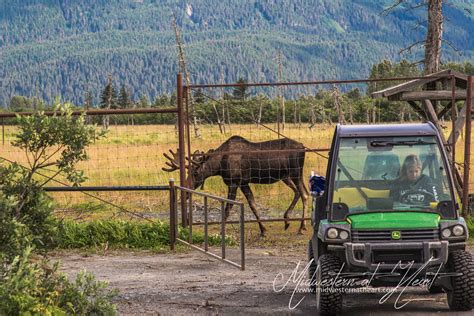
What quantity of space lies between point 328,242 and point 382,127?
150cm

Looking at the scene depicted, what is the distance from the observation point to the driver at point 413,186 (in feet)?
32.4

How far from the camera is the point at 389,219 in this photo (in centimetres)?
949

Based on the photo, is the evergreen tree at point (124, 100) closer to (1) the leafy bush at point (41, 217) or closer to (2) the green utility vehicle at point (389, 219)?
(2) the green utility vehicle at point (389, 219)

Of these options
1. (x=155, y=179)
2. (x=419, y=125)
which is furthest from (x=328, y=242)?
(x=155, y=179)

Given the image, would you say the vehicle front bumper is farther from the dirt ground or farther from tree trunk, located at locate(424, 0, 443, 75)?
tree trunk, located at locate(424, 0, 443, 75)

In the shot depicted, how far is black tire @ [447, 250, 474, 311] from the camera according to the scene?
952 cm

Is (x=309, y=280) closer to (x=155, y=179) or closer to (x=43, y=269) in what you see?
(x=43, y=269)

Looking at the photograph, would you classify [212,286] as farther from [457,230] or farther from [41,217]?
[41,217]

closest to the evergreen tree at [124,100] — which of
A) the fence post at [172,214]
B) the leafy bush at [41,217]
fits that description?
the fence post at [172,214]

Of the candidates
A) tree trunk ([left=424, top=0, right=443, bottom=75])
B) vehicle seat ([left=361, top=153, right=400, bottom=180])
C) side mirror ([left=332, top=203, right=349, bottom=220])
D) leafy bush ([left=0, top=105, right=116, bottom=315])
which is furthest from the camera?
tree trunk ([left=424, top=0, right=443, bottom=75])

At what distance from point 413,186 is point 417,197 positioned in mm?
127

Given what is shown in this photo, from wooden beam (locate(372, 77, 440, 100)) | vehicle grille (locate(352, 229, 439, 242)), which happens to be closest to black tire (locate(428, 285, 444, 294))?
vehicle grille (locate(352, 229, 439, 242))

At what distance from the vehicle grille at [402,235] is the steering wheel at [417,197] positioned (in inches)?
19.4

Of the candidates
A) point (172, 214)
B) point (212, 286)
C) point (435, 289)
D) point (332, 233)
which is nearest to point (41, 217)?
point (332, 233)
